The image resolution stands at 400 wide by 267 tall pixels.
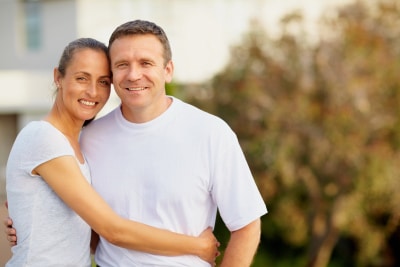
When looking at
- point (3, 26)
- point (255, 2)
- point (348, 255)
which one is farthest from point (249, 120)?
point (3, 26)

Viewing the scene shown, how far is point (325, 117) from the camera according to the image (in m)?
13.9

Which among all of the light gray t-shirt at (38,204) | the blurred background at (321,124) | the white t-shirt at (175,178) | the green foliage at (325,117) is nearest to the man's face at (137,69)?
the white t-shirt at (175,178)

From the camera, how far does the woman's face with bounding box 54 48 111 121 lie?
11.3 ft

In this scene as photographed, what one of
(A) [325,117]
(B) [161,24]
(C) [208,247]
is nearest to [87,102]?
(C) [208,247]

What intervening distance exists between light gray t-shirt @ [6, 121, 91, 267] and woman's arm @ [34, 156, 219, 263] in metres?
0.05

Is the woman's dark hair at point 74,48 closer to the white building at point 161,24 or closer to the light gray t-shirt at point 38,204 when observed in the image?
the light gray t-shirt at point 38,204

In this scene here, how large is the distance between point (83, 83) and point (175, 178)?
552mm

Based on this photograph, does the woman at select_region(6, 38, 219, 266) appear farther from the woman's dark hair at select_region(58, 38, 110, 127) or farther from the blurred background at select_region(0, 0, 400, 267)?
the blurred background at select_region(0, 0, 400, 267)

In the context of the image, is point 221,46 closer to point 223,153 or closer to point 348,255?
point 348,255

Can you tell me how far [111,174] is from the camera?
138 inches

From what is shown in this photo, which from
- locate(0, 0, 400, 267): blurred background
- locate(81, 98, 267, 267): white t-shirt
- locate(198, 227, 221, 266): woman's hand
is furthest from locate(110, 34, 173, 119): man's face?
locate(0, 0, 400, 267): blurred background

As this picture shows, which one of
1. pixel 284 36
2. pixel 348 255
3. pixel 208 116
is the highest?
pixel 208 116

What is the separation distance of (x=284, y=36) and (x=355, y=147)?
226cm

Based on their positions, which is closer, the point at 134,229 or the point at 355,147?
the point at 134,229
